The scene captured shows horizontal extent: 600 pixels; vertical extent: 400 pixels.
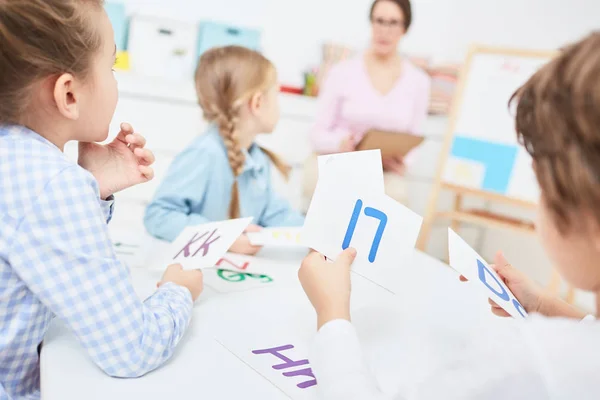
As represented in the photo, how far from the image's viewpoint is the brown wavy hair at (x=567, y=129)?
0.50 meters

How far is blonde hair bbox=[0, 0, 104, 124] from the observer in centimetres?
70

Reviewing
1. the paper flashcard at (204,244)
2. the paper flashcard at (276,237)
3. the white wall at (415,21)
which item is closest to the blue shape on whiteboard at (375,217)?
the paper flashcard at (204,244)

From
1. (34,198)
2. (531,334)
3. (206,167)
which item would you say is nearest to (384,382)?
(531,334)

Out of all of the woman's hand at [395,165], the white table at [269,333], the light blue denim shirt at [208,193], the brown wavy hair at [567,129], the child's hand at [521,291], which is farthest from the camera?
the woman's hand at [395,165]

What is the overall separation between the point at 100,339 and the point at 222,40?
9.17 ft

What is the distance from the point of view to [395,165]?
2.95 meters

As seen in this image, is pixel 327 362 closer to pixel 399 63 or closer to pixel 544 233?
pixel 544 233

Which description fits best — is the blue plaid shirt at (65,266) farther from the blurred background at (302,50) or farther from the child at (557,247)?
the blurred background at (302,50)

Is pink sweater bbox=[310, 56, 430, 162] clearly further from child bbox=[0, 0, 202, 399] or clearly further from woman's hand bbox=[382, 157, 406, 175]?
child bbox=[0, 0, 202, 399]

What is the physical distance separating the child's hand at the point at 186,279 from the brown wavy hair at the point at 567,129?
56cm

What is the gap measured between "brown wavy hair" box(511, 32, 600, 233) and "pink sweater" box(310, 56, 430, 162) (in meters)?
2.45

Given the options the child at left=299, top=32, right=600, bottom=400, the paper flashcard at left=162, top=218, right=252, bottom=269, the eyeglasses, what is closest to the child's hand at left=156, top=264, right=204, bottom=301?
the paper flashcard at left=162, top=218, right=252, bottom=269

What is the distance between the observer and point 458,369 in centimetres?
58

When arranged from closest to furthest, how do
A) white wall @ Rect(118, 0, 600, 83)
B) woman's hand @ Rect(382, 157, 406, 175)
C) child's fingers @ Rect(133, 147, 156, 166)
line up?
child's fingers @ Rect(133, 147, 156, 166) < woman's hand @ Rect(382, 157, 406, 175) < white wall @ Rect(118, 0, 600, 83)
